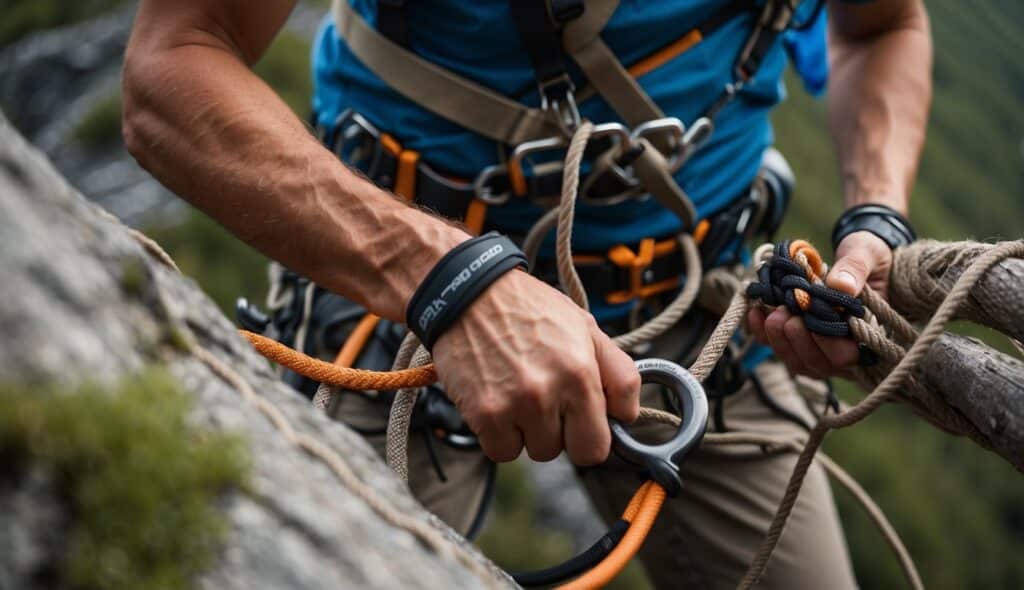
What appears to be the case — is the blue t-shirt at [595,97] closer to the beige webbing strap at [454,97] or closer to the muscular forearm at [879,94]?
the beige webbing strap at [454,97]

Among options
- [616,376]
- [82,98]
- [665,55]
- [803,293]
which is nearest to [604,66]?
[665,55]

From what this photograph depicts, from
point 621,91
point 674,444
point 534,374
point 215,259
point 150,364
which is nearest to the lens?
point 150,364

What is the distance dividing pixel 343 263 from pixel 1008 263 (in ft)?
3.91

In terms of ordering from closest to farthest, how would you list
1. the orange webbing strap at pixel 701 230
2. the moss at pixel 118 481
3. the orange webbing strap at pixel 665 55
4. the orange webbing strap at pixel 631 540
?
the moss at pixel 118 481 < the orange webbing strap at pixel 631 540 < the orange webbing strap at pixel 665 55 < the orange webbing strap at pixel 701 230

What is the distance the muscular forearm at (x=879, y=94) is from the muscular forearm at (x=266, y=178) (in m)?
1.59

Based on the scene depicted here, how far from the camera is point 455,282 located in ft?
4.69

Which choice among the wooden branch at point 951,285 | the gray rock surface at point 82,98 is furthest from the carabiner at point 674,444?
the gray rock surface at point 82,98

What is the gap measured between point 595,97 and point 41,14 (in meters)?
10.1

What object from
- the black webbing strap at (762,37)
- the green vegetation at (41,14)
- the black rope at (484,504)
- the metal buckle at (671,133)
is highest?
the black webbing strap at (762,37)

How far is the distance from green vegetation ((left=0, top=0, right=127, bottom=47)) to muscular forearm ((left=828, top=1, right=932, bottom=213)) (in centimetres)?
903

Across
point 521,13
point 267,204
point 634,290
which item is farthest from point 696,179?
point 267,204

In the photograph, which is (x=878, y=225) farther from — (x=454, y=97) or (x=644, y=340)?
(x=454, y=97)

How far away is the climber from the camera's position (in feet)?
4.74

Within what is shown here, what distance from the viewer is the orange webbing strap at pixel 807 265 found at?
1.80 m
